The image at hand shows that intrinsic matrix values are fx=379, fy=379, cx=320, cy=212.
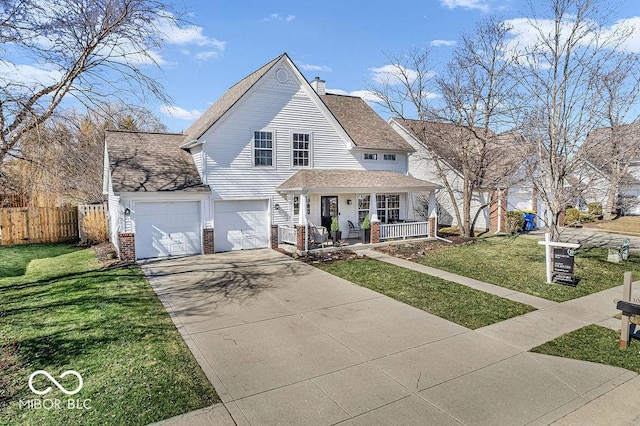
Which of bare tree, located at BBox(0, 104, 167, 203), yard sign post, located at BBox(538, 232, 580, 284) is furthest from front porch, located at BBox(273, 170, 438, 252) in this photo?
bare tree, located at BBox(0, 104, 167, 203)

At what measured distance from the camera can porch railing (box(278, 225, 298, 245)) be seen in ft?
54.6

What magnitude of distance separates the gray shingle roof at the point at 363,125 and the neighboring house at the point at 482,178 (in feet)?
4.37

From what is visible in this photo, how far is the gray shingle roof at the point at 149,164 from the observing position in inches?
579

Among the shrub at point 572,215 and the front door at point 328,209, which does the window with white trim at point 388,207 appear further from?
the shrub at point 572,215

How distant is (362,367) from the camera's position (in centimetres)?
602

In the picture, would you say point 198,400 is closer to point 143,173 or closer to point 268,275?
point 268,275

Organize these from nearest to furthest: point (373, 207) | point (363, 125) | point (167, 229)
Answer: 1. point (167, 229)
2. point (373, 207)
3. point (363, 125)

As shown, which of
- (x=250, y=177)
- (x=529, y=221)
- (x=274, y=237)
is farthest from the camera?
(x=529, y=221)

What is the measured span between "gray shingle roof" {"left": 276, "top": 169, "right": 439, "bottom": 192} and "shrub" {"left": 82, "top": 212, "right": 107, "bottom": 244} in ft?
30.5

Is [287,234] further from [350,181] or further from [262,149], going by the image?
[262,149]

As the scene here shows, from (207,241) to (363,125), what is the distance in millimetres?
10851

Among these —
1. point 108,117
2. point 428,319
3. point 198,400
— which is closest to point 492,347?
point 428,319

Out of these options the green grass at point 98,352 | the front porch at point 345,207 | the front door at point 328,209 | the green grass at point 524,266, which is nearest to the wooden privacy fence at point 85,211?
the green grass at point 98,352

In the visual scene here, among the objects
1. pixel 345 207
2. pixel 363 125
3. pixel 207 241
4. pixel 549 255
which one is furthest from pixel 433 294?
pixel 363 125
